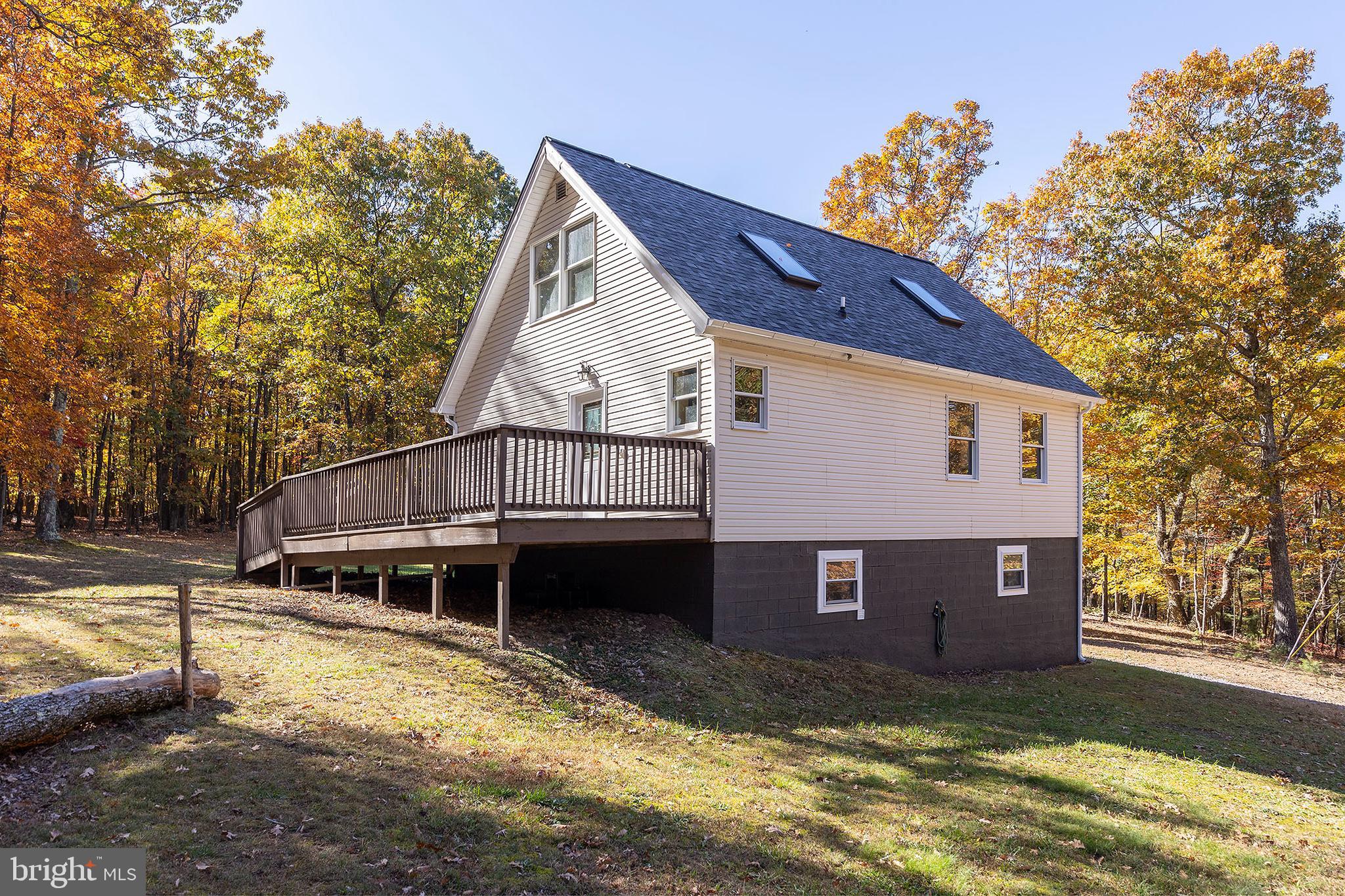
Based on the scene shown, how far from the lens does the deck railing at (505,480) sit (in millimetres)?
9062

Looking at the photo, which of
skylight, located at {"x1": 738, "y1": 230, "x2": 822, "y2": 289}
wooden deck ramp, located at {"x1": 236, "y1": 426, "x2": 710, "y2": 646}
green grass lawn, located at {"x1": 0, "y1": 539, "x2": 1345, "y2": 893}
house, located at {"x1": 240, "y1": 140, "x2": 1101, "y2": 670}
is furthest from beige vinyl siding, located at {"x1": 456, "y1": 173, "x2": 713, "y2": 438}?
green grass lawn, located at {"x1": 0, "y1": 539, "x2": 1345, "y2": 893}

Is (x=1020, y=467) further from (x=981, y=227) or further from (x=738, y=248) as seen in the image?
(x=981, y=227)

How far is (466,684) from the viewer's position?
827cm

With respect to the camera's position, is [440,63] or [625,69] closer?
[440,63]

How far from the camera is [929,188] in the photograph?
30.0m

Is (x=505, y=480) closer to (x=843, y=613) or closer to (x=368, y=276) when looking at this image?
(x=843, y=613)

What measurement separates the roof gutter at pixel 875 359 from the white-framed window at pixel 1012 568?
315 cm

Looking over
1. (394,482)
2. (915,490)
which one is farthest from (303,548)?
(915,490)

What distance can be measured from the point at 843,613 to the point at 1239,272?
15.2 meters

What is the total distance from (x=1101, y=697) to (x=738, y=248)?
9801 millimetres

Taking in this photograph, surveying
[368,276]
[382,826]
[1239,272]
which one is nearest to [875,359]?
[382,826]

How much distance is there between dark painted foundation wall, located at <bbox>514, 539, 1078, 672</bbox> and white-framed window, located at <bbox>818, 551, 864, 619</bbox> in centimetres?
11

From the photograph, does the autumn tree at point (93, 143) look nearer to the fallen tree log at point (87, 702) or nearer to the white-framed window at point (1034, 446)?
the fallen tree log at point (87, 702)

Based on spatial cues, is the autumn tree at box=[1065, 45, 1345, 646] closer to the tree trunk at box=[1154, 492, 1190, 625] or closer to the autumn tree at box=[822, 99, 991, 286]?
the tree trunk at box=[1154, 492, 1190, 625]
